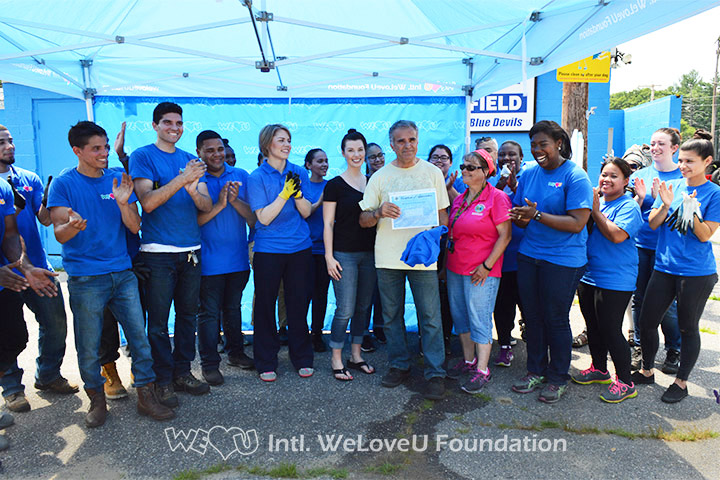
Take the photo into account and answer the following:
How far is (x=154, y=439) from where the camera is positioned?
3150mm

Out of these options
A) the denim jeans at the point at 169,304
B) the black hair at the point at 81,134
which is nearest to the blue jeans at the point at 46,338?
the denim jeans at the point at 169,304

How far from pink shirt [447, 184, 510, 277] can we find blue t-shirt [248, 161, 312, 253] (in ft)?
4.25

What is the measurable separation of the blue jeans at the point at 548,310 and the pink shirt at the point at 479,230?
0.89 ft

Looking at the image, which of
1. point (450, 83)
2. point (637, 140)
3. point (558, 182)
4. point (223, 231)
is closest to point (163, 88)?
point (223, 231)

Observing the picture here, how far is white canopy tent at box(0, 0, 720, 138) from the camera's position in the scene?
375 cm

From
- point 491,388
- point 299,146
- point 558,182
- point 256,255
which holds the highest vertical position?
point 299,146

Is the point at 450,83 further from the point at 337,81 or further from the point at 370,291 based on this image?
the point at 370,291

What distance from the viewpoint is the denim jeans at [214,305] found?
3.93 meters

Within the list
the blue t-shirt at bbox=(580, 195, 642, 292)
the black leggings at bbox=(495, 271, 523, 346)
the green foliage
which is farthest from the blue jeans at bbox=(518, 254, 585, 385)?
the green foliage

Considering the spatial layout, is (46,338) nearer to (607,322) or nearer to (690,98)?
(607,322)

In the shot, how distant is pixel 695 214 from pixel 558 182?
100cm

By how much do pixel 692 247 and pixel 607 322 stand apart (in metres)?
0.81

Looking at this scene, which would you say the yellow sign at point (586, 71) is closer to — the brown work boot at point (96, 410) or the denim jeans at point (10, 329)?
the brown work boot at point (96, 410)

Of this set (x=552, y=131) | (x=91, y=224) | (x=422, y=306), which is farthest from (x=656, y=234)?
(x=91, y=224)
